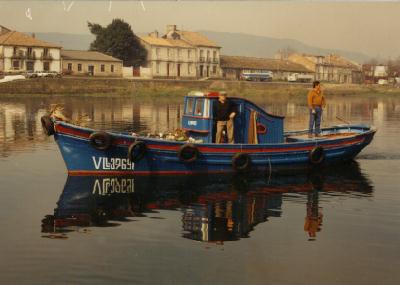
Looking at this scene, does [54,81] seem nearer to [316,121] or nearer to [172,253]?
[316,121]

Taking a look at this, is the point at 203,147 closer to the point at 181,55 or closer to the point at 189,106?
the point at 189,106

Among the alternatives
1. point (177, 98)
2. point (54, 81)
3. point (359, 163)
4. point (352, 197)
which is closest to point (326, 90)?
point (177, 98)

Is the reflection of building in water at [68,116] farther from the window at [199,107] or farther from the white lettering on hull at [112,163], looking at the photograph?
the window at [199,107]

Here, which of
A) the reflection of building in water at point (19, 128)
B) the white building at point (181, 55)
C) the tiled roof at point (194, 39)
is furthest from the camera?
the tiled roof at point (194, 39)

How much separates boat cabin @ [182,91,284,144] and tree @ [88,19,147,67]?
78476mm

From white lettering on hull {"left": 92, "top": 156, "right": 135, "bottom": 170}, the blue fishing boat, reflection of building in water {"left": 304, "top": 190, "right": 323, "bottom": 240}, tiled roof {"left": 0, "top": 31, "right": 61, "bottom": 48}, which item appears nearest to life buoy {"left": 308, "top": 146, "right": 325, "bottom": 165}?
the blue fishing boat

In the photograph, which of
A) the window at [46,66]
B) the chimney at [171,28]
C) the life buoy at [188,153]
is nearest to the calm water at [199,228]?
the life buoy at [188,153]

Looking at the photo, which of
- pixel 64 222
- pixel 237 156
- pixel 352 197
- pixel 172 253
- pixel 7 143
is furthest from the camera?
pixel 7 143

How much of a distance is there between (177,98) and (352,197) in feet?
205

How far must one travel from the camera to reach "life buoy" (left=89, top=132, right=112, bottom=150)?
18688 millimetres

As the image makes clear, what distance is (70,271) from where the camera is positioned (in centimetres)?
1100

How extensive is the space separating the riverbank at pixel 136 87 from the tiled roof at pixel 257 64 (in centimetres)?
1636

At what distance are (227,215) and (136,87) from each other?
67.6 metres

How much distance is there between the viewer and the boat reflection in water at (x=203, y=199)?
14.4 metres
